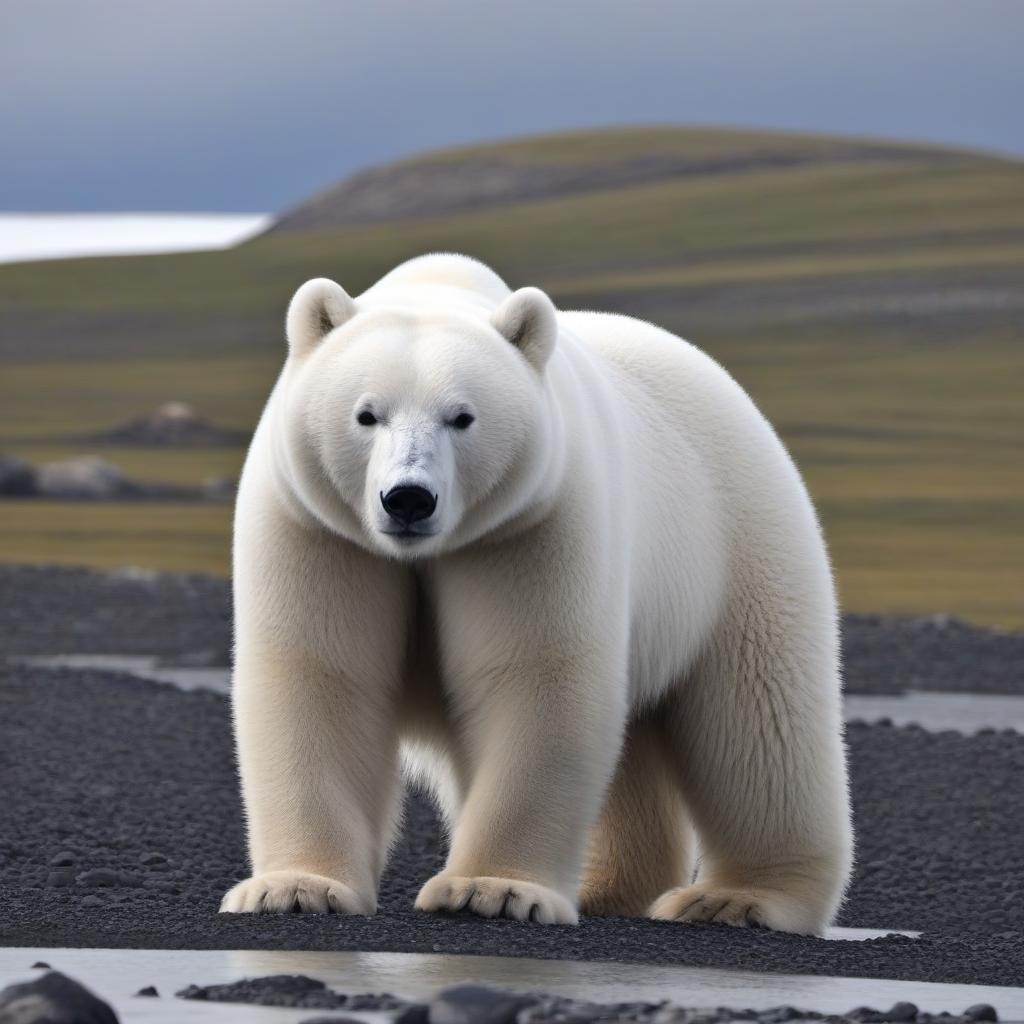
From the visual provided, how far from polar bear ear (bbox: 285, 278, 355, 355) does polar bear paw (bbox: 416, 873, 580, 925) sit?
1169 mm

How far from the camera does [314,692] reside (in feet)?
14.5

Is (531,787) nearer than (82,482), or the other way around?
(531,787)

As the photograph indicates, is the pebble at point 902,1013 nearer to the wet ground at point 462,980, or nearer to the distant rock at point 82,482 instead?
the wet ground at point 462,980

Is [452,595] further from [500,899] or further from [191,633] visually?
[191,633]

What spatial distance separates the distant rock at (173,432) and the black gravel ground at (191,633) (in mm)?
9882

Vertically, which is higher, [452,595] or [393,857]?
[452,595]

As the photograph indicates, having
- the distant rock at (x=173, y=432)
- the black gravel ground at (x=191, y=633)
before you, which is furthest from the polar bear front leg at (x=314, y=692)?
the distant rock at (x=173, y=432)

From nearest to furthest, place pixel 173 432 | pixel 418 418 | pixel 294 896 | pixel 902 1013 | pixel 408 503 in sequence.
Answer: pixel 902 1013 → pixel 408 503 → pixel 418 418 → pixel 294 896 → pixel 173 432

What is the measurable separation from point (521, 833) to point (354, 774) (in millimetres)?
387

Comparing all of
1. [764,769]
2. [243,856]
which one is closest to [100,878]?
[243,856]

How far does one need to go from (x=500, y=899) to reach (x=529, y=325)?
1.20 metres

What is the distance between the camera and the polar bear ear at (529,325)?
4422 millimetres

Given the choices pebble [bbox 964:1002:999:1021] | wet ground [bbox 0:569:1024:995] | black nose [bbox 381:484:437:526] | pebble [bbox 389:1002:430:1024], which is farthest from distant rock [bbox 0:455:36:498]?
pebble [bbox 389:1002:430:1024]

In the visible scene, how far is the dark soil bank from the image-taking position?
4.11m
